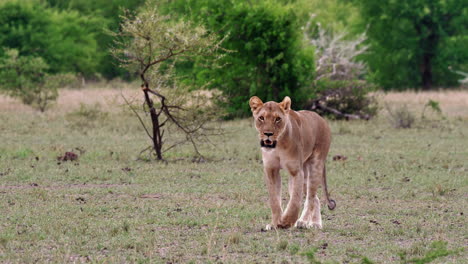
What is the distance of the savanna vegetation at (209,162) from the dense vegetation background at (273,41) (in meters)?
0.10

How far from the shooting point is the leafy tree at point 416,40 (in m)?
46.0

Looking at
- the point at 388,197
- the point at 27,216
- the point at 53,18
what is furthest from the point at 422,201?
the point at 53,18

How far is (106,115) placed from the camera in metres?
25.4

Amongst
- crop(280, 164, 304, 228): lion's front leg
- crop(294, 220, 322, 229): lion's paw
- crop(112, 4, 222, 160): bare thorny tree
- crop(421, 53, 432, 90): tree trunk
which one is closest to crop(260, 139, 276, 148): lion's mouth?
crop(280, 164, 304, 228): lion's front leg

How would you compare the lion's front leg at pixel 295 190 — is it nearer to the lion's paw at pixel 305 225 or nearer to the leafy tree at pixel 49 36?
the lion's paw at pixel 305 225

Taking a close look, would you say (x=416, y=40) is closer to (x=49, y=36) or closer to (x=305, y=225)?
(x=49, y=36)

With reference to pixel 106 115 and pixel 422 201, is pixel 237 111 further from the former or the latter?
pixel 422 201

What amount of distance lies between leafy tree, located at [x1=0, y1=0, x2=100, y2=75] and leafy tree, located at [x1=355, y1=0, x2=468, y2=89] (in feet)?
59.5

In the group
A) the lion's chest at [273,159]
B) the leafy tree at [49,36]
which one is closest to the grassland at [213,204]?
the lion's chest at [273,159]

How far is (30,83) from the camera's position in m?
28.5

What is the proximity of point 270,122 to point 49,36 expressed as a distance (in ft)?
135

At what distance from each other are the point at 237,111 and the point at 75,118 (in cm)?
523

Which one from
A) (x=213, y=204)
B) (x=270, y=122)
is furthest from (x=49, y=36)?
(x=270, y=122)

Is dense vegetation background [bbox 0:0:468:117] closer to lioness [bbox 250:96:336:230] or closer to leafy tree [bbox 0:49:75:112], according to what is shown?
leafy tree [bbox 0:49:75:112]
